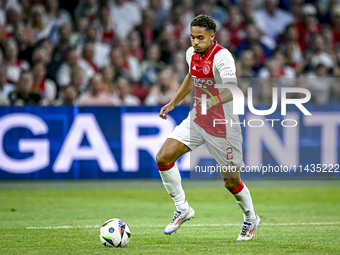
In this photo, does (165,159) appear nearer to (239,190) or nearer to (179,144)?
(179,144)

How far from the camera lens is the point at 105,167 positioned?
1125 centimetres

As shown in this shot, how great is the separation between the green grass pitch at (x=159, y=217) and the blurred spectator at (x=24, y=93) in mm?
1633

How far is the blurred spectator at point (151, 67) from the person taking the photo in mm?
13078

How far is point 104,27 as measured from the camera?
13609 millimetres

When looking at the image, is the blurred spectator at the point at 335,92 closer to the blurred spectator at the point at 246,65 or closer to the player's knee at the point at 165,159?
the blurred spectator at the point at 246,65

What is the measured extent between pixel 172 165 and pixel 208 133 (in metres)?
0.53

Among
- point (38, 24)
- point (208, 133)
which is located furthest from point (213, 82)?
point (38, 24)

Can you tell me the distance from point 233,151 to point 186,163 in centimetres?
535

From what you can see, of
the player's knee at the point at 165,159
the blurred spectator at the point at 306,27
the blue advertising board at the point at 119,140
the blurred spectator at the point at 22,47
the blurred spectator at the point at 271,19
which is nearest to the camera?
the player's knee at the point at 165,159

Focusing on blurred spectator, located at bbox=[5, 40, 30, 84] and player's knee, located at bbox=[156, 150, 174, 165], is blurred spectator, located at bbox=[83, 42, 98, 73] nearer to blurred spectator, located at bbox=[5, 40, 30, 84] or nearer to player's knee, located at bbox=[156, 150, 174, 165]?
blurred spectator, located at bbox=[5, 40, 30, 84]

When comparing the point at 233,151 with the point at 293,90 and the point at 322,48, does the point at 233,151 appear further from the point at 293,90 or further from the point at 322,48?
the point at 322,48

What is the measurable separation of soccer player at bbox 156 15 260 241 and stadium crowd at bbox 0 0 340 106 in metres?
5.44

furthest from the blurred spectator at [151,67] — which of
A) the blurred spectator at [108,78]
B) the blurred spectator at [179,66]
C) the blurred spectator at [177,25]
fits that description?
the blurred spectator at [177,25]

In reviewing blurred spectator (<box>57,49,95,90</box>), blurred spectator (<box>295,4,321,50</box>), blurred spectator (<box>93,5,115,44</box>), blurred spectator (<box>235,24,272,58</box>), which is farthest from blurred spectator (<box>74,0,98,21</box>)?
blurred spectator (<box>295,4,321,50</box>)
